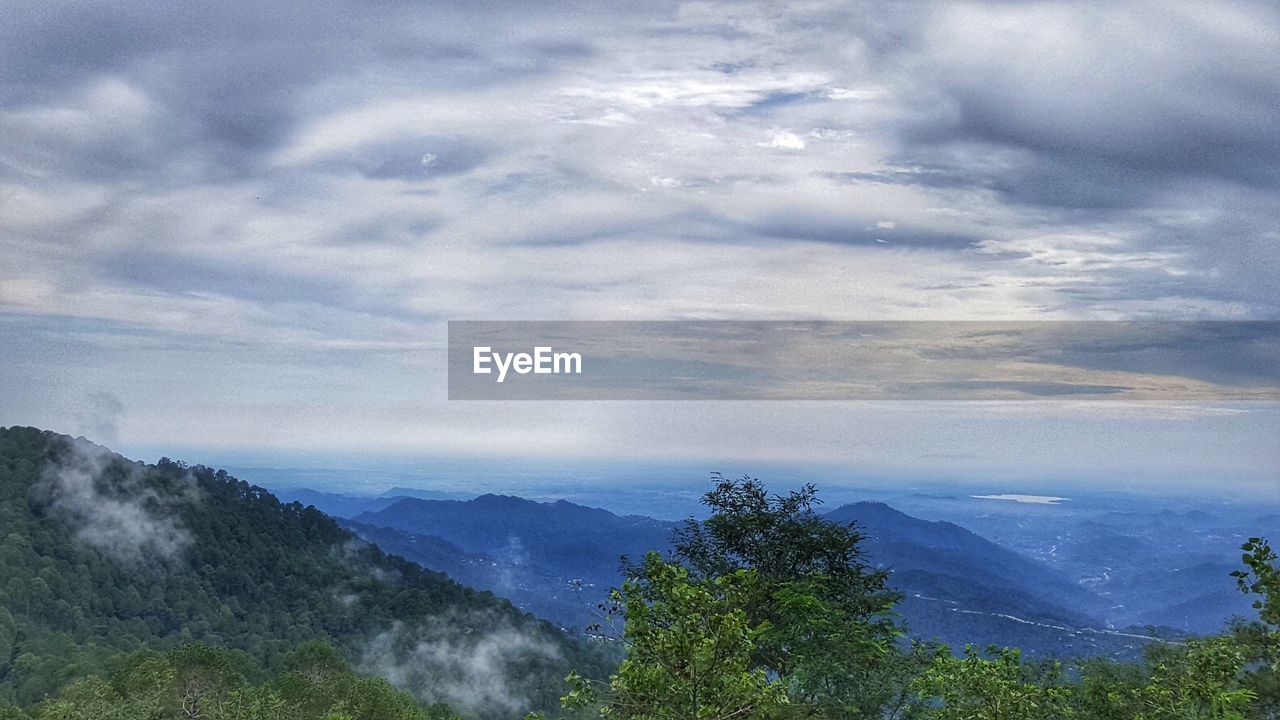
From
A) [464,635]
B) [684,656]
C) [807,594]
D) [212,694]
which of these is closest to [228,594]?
[464,635]

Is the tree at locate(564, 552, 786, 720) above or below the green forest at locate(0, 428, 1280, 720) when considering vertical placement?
above

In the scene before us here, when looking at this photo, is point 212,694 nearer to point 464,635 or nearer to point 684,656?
point 684,656

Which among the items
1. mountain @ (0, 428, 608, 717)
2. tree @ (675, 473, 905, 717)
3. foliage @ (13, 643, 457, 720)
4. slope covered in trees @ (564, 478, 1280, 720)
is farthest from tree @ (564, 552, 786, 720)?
mountain @ (0, 428, 608, 717)

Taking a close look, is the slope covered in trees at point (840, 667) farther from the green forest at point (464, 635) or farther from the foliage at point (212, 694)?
the foliage at point (212, 694)

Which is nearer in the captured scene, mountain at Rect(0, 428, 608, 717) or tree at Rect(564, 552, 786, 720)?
tree at Rect(564, 552, 786, 720)

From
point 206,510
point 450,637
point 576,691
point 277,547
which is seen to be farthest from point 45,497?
point 576,691

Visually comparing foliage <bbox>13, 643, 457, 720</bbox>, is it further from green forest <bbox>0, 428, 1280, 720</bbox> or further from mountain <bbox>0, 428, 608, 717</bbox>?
mountain <bbox>0, 428, 608, 717</bbox>

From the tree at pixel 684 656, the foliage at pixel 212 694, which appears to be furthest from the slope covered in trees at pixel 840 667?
the foliage at pixel 212 694
